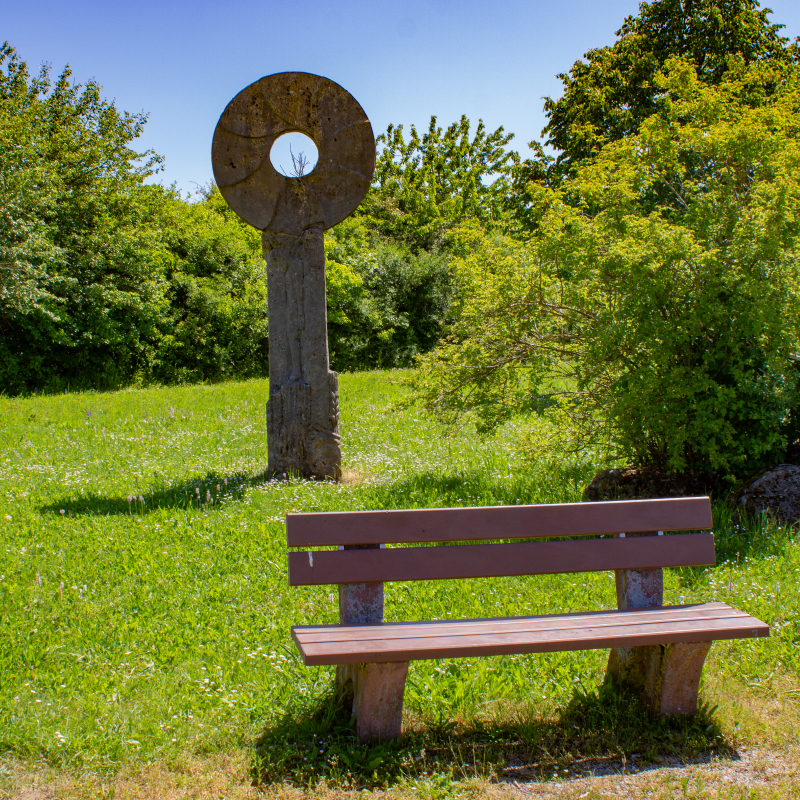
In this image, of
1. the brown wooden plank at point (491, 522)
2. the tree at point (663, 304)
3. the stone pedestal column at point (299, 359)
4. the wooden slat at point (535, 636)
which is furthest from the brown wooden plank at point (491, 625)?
A: the stone pedestal column at point (299, 359)

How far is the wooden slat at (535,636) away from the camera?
261 cm

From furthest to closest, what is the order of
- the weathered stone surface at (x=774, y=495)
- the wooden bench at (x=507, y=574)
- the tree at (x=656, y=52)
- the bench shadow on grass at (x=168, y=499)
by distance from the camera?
the tree at (x=656, y=52) → the bench shadow on grass at (x=168, y=499) → the weathered stone surface at (x=774, y=495) → the wooden bench at (x=507, y=574)

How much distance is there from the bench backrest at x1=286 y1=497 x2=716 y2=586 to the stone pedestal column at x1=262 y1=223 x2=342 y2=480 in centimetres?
432

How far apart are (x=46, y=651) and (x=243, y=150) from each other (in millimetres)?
5212

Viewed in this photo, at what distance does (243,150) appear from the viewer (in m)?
7.26

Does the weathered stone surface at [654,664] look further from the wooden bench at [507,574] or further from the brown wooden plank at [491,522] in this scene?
the brown wooden plank at [491,522]

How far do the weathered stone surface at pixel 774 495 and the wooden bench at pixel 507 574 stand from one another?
254cm

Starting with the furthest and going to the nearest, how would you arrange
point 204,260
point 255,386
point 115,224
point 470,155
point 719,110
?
1. point 470,155
2. point 204,260
3. point 115,224
4. point 255,386
5. point 719,110

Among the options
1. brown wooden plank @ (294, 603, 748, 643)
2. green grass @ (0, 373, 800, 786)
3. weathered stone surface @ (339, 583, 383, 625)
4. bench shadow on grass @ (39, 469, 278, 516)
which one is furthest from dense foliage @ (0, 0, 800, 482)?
weathered stone surface @ (339, 583, 383, 625)

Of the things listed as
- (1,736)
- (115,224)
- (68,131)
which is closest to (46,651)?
(1,736)

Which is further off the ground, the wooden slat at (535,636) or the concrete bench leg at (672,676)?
the wooden slat at (535,636)

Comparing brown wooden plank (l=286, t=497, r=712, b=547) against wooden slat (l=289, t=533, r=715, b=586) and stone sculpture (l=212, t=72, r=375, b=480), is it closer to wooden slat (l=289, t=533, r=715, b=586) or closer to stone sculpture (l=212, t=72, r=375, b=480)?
wooden slat (l=289, t=533, r=715, b=586)

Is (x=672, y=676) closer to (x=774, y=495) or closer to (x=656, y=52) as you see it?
(x=774, y=495)

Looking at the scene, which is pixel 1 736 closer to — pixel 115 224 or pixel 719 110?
pixel 719 110
